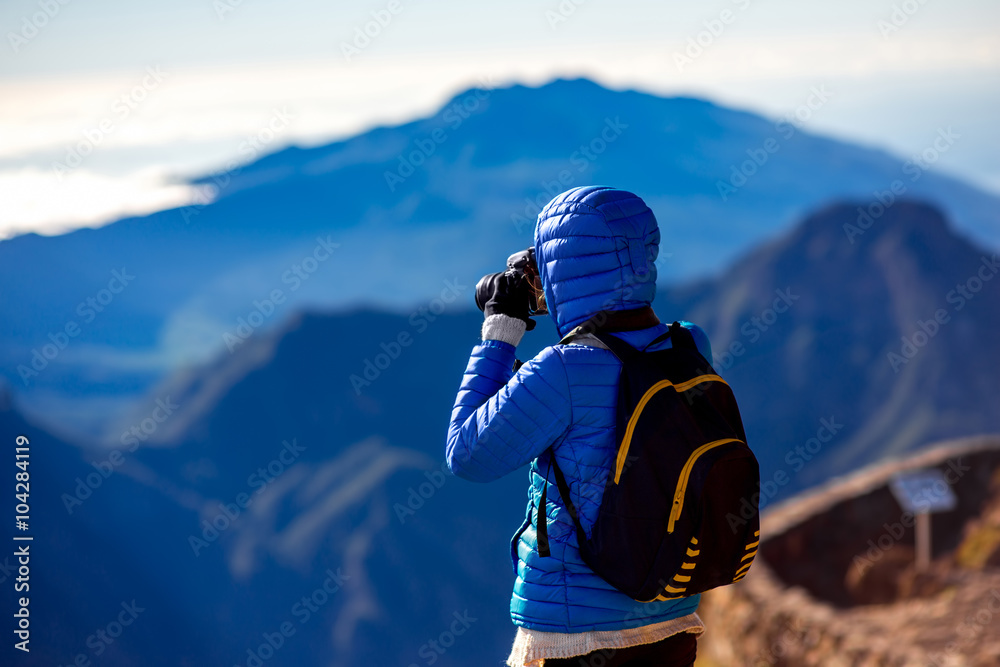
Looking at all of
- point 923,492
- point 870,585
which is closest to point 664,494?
point 923,492

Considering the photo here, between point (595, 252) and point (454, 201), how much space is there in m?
84.1

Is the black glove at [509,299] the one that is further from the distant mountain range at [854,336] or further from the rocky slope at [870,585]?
the distant mountain range at [854,336]

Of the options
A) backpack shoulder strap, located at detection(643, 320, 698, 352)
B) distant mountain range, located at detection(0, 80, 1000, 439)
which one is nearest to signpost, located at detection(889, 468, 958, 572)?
backpack shoulder strap, located at detection(643, 320, 698, 352)

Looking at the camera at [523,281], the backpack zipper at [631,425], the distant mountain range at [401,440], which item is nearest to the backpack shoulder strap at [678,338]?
the backpack zipper at [631,425]

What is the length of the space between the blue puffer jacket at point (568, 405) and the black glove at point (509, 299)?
82 mm

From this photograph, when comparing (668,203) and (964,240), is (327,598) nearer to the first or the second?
(964,240)

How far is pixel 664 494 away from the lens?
1.64 meters

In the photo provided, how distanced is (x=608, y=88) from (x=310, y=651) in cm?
7608

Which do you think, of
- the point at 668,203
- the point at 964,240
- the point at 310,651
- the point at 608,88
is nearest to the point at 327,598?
the point at 310,651

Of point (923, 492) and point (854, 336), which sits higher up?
point (854, 336)

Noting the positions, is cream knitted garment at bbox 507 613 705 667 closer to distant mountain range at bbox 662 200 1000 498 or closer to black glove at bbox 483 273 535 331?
black glove at bbox 483 273 535 331

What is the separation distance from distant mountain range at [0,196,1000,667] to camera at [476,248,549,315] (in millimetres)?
14748

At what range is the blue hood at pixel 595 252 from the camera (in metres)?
1.69

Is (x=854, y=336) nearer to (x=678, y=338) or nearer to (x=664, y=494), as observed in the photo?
(x=678, y=338)
